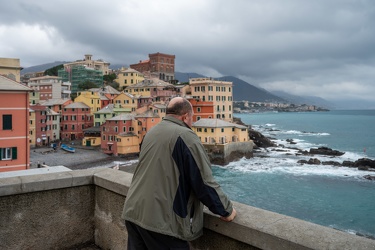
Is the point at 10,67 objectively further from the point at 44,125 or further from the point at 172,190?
the point at 172,190

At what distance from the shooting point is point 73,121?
70562 mm

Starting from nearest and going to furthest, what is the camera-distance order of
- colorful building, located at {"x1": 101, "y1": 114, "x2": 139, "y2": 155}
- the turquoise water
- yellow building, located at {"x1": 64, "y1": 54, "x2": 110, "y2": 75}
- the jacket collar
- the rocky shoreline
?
the jacket collar
the turquoise water
the rocky shoreline
colorful building, located at {"x1": 101, "y1": 114, "x2": 139, "y2": 155}
yellow building, located at {"x1": 64, "y1": 54, "x2": 110, "y2": 75}

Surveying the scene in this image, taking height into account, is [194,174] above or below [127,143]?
above

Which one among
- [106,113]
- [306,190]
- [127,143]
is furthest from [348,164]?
[106,113]

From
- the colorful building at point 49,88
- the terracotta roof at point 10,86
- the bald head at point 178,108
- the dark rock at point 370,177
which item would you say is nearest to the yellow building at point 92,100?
the colorful building at point 49,88

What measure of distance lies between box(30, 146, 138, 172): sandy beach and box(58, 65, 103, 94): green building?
47.6m

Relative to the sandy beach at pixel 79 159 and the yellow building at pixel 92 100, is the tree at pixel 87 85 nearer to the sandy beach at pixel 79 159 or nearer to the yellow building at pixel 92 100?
the yellow building at pixel 92 100

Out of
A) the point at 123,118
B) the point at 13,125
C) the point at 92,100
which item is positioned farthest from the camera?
the point at 92,100

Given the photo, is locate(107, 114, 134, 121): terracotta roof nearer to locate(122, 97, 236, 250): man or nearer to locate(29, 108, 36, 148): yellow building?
locate(29, 108, 36, 148): yellow building

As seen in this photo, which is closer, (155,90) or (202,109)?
(202,109)

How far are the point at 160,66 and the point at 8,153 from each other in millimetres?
96670

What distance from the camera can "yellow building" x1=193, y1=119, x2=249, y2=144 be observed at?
5434cm

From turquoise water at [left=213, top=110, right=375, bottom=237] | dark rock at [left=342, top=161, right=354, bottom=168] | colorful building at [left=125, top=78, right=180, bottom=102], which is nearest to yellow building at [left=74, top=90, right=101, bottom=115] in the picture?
colorful building at [left=125, top=78, right=180, bottom=102]

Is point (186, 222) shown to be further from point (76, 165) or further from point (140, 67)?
point (140, 67)
